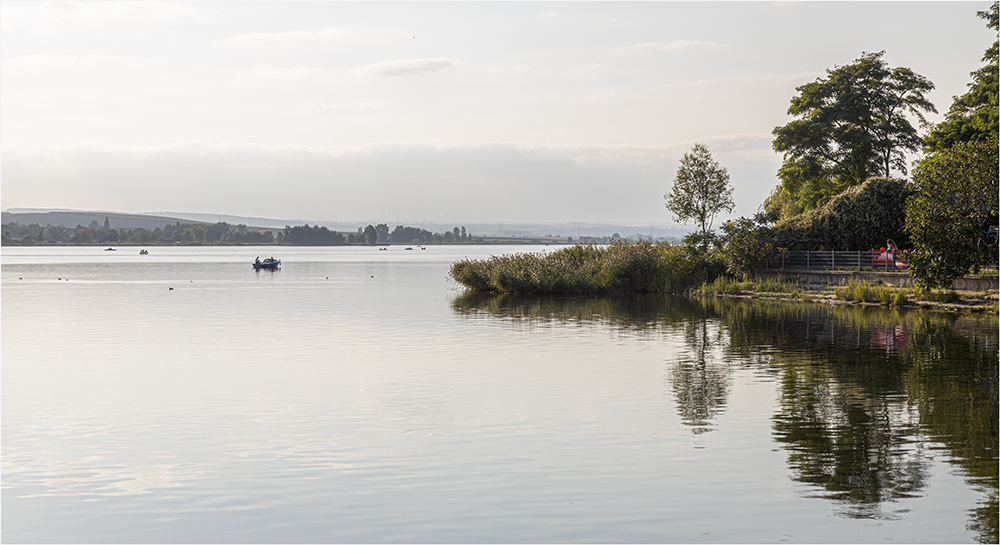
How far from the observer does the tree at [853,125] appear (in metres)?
66.2

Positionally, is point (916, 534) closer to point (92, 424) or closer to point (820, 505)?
point (820, 505)

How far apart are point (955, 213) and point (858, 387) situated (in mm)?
16530

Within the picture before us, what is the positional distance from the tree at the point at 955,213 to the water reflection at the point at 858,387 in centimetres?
220

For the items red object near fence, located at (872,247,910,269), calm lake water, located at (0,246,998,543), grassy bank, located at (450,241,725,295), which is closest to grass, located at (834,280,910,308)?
red object near fence, located at (872,247,910,269)

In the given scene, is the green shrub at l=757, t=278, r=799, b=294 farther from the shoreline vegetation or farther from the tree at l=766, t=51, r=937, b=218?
the tree at l=766, t=51, r=937, b=218

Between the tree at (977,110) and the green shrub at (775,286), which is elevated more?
the tree at (977,110)

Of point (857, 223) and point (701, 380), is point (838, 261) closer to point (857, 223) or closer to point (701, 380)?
point (857, 223)

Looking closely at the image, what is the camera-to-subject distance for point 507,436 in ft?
49.9

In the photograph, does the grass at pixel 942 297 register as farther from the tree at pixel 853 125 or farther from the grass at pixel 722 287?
the tree at pixel 853 125

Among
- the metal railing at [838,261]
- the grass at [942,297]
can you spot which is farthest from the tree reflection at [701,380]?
the metal railing at [838,261]

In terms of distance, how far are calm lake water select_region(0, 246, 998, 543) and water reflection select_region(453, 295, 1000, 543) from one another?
0.08 meters

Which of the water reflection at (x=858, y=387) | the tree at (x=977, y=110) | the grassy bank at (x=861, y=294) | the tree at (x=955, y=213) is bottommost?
the water reflection at (x=858, y=387)

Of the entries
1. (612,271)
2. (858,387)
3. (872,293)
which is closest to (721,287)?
(612,271)

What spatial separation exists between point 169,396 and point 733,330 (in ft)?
66.7
